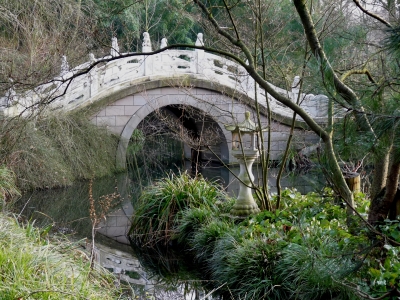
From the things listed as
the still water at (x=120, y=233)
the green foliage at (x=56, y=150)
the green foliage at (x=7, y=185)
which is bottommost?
the still water at (x=120, y=233)

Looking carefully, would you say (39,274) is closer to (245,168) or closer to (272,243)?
(272,243)

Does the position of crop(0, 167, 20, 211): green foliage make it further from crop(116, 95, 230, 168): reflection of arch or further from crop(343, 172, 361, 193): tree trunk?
crop(343, 172, 361, 193): tree trunk

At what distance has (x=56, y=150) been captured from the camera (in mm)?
11281

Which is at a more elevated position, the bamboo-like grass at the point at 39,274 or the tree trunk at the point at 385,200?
the tree trunk at the point at 385,200

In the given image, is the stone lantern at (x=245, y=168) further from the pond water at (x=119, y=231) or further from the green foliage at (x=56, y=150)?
the green foliage at (x=56, y=150)

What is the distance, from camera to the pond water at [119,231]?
5.50 meters

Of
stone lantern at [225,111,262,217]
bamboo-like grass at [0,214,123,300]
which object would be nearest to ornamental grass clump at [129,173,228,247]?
stone lantern at [225,111,262,217]

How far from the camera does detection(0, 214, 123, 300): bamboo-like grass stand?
334 cm

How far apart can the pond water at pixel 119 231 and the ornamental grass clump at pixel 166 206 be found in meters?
0.25

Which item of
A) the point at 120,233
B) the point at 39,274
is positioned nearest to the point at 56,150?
the point at 120,233

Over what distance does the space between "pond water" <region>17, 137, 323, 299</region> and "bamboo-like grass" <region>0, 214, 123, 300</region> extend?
64 centimetres

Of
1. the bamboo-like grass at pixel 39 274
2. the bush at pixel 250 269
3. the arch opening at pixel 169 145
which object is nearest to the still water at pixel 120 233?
the bush at pixel 250 269

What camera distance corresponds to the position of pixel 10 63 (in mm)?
9758

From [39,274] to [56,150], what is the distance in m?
7.79
